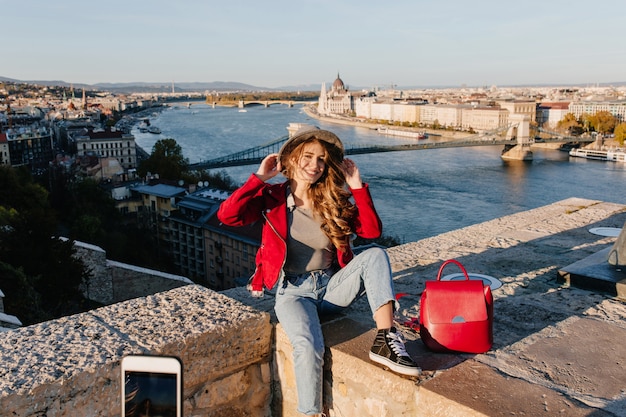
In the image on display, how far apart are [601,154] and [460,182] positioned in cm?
843

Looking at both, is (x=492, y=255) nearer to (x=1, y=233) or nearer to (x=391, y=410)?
(x=391, y=410)

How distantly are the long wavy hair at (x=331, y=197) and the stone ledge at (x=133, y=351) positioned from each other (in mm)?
186

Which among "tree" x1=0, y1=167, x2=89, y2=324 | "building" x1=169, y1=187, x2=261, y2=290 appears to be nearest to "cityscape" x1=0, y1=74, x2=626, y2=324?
"building" x1=169, y1=187, x2=261, y2=290

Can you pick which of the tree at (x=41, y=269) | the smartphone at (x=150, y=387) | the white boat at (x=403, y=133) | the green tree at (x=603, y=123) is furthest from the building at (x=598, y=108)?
the smartphone at (x=150, y=387)

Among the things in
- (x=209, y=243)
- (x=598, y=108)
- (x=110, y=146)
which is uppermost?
(x=598, y=108)

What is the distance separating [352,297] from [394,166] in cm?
1898

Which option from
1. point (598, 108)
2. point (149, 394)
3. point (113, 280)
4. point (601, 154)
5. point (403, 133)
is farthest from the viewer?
point (598, 108)

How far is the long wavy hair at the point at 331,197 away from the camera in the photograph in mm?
1047

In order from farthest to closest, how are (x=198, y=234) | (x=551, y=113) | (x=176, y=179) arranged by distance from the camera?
1. (x=551, y=113)
2. (x=176, y=179)
3. (x=198, y=234)

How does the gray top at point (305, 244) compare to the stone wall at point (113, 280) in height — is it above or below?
above

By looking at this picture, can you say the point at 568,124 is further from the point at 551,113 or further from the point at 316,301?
the point at 316,301

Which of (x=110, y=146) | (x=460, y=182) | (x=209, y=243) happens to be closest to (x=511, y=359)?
(x=209, y=243)

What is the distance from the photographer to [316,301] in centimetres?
106

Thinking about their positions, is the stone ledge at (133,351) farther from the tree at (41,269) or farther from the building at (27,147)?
the building at (27,147)
